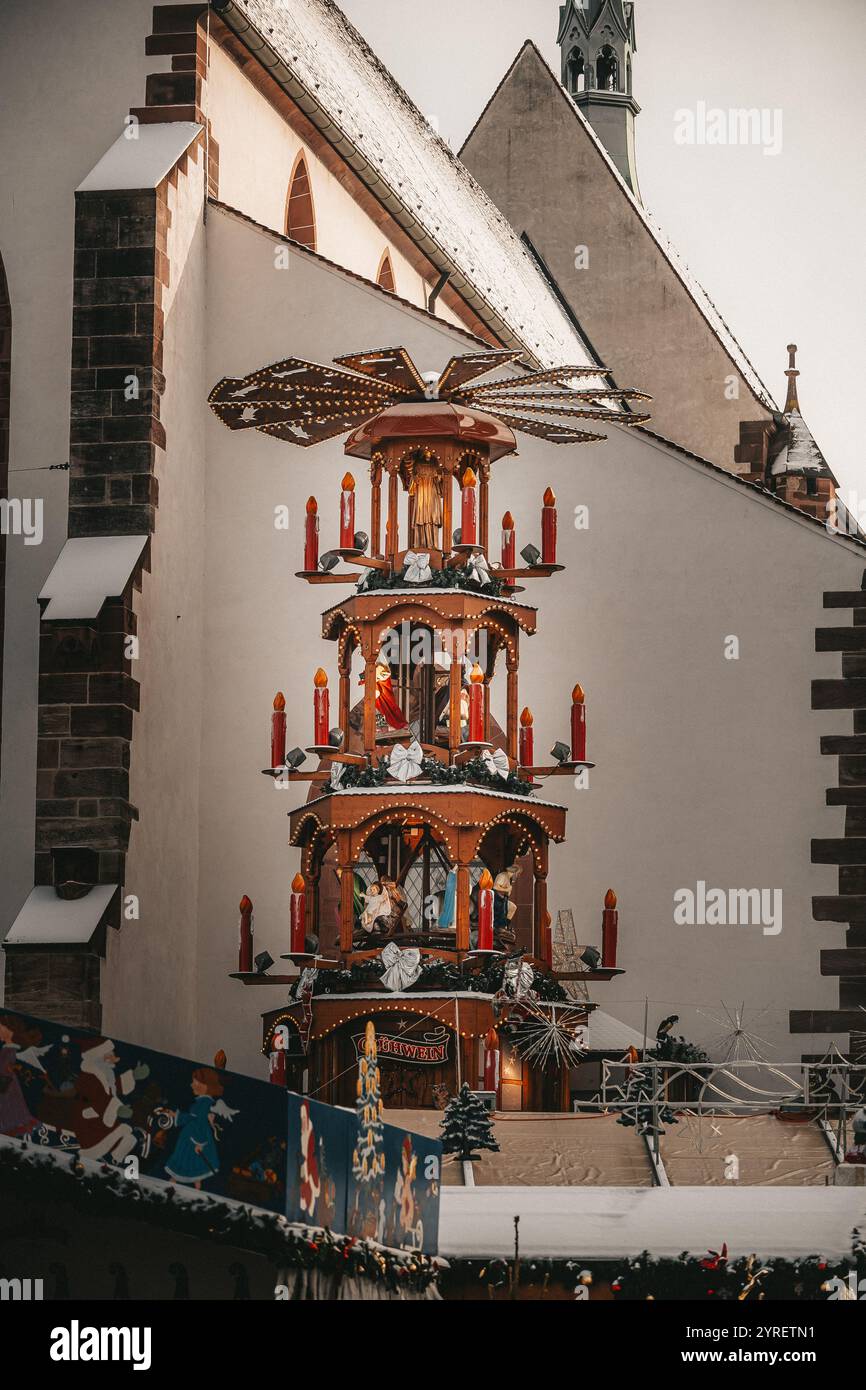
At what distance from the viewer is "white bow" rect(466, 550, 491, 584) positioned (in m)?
20.3

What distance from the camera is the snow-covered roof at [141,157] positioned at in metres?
22.0

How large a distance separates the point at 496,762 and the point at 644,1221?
5.06 metres

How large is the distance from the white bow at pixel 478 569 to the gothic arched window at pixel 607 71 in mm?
29057

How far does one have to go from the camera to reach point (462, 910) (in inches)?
754

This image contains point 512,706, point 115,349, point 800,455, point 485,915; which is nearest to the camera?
point 485,915

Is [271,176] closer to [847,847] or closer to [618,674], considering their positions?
[618,674]

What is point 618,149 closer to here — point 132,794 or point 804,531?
point 804,531

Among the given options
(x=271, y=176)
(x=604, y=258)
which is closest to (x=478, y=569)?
(x=271, y=176)

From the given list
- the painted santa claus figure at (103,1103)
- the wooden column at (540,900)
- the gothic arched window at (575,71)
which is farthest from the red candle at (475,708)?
the gothic arched window at (575,71)

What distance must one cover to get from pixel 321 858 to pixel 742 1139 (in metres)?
4.53

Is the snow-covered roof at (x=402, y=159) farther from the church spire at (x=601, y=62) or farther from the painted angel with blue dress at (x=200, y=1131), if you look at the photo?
the church spire at (x=601, y=62)
